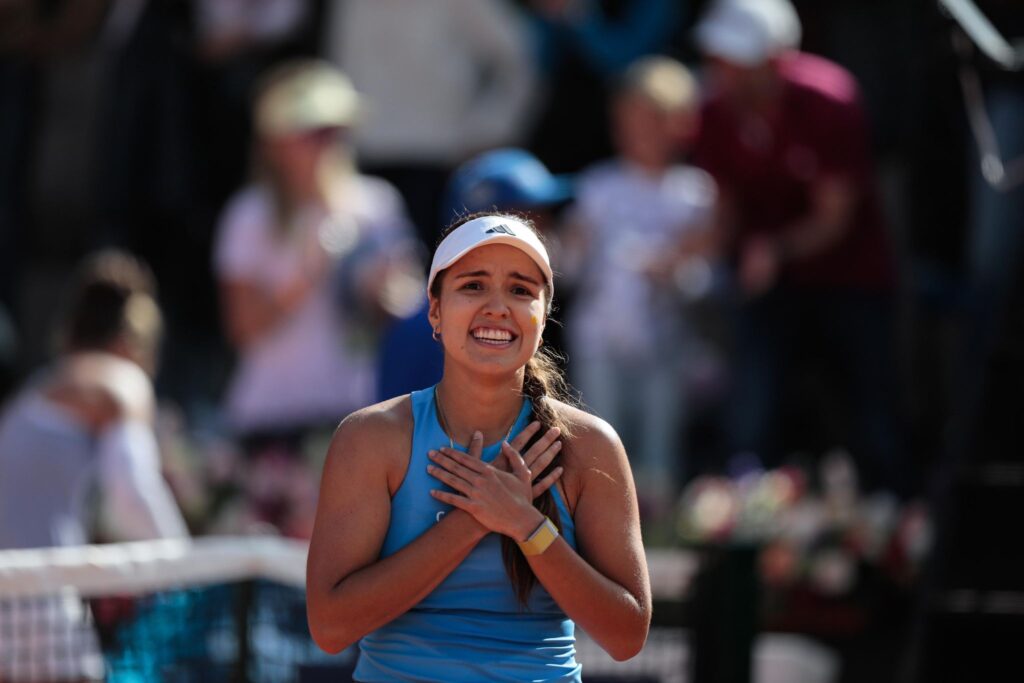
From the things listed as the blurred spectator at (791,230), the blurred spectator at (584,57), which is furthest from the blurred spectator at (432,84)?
the blurred spectator at (791,230)

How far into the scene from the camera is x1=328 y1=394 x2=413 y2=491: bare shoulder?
3160 mm

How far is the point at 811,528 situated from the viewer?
694 cm

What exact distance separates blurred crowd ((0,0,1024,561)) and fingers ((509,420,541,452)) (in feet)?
10.8

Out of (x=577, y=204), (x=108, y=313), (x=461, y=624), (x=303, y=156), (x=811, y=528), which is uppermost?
(x=303, y=156)

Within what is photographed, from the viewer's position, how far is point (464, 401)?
128 inches

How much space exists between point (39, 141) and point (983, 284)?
15.9ft

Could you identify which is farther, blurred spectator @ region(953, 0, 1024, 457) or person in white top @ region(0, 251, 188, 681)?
person in white top @ region(0, 251, 188, 681)

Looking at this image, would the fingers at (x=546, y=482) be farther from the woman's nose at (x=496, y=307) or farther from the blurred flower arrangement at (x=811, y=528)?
the blurred flower arrangement at (x=811, y=528)

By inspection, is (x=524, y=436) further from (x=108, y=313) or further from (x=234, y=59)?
(x=234, y=59)

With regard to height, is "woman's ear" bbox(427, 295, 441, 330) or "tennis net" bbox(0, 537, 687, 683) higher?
"woman's ear" bbox(427, 295, 441, 330)

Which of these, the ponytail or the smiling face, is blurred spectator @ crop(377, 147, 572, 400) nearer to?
the ponytail

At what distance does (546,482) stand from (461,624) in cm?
28

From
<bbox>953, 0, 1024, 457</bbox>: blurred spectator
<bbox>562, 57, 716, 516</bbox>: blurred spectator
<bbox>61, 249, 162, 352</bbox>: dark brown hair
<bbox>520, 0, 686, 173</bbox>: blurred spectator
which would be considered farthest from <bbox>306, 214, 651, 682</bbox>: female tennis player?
<bbox>520, 0, 686, 173</bbox>: blurred spectator

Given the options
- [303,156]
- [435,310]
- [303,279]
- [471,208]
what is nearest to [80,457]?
[471,208]
